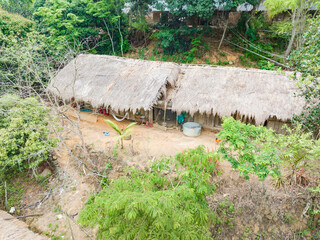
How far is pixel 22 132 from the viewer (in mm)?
8172

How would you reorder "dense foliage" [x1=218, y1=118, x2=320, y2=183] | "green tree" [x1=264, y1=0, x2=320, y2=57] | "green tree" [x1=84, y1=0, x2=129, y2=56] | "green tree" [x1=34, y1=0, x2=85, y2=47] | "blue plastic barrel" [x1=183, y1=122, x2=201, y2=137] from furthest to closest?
"green tree" [x1=84, y1=0, x2=129, y2=56] < "green tree" [x1=34, y1=0, x2=85, y2=47] < "green tree" [x1=264, y1=0, x2=320, y2=57] < "blue plastic barrel" [x1=183, y1=122, x2=201, y2=137] < "dense foliage" [x1=218, y1=118, x2=320, y2=183]

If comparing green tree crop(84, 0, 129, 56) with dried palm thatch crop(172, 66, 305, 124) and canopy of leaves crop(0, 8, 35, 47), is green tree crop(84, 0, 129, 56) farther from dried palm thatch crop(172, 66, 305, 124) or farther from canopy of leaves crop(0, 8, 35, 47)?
dried palm thatch crop(172, 66, 305, 124)

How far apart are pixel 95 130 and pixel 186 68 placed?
6373 mm

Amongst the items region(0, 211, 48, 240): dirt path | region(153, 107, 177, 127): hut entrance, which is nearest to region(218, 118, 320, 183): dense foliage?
region(153, 107, 177, 127): hut entrance

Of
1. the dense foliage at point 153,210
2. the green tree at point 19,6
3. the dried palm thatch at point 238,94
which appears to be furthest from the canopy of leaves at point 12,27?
the dense foliage at point 153,210

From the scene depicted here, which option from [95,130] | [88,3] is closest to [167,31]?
[88,3]

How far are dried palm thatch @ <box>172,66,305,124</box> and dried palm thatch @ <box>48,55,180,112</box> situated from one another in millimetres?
1134

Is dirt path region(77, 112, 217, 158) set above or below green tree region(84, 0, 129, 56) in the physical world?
below

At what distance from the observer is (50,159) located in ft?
33.7

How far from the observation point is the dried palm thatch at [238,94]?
973 centimetres

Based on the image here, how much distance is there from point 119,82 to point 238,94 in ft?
21.1

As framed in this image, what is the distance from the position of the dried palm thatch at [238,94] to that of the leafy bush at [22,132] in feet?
19.9

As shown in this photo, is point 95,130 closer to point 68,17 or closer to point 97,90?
point 97,90

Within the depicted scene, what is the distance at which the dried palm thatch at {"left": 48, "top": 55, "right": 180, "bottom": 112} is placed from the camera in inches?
432
